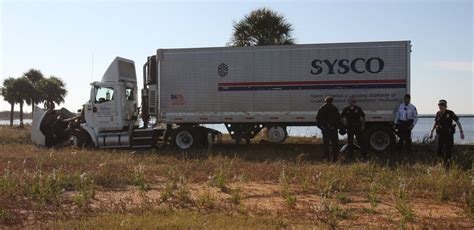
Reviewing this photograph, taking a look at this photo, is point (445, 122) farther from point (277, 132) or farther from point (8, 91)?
point (8, 91)

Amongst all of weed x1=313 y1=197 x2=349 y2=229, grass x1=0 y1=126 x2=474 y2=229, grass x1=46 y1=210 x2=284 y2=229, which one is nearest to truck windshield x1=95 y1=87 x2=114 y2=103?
grass x1=0 y1=126 x2=474 y2=229

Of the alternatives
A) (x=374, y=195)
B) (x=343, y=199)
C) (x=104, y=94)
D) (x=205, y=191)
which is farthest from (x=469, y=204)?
(x=104, y=94)

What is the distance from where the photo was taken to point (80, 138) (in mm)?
18578

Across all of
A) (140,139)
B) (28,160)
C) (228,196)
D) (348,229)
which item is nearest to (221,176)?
(228,196)

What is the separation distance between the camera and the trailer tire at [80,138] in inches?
730

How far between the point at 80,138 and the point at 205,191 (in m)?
11.1

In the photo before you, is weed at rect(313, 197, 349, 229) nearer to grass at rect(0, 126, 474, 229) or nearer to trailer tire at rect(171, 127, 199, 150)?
grass at rect(0, 126, 474, 229)

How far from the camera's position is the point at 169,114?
688 inches

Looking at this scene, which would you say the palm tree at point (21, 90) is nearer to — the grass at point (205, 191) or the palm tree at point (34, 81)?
the palm tree at point (34, 81)

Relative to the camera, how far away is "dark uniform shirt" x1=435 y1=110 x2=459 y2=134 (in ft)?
42.0

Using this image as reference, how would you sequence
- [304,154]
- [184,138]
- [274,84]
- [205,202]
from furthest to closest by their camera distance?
[184,138] < [274,84] < [304,154] < [205,202]

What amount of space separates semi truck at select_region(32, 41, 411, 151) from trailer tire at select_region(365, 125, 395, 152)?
0.03 metres

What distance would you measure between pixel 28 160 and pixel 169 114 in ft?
17.3

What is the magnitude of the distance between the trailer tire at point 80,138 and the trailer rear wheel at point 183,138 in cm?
326
